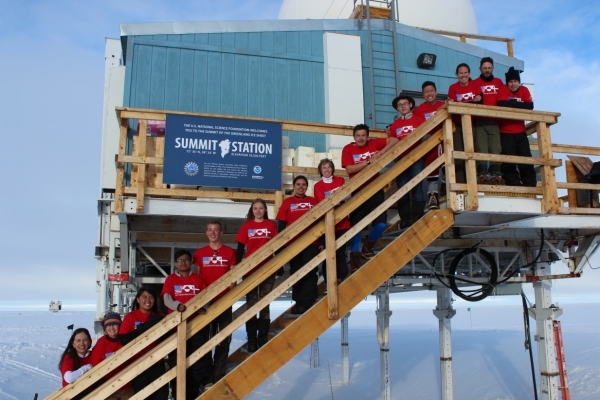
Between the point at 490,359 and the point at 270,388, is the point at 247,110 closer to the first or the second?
the point at 270,388

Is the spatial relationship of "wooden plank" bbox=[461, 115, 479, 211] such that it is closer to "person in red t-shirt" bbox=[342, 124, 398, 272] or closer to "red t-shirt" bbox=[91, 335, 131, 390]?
"person in red t-shirt" bbox=[342, 124, 398, 272]

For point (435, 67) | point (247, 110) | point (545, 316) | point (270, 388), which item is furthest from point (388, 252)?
point (270, 388)

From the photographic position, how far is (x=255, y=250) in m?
4.99

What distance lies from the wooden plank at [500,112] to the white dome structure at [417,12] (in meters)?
9.92

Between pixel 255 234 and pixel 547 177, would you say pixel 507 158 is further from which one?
pixel 255 234

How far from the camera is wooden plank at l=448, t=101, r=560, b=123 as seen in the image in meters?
5.48

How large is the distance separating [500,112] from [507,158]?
52 centimetres

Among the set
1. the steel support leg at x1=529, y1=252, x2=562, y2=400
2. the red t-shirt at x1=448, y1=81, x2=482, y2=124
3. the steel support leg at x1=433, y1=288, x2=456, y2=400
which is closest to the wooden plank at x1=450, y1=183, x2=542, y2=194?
the red t-shirt at x1=448, y1=81, x2=482, y2=124

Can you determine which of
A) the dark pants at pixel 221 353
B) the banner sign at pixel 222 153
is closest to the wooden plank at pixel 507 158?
the banner sign at pixel 222 153

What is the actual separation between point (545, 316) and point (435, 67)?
20.4 feet

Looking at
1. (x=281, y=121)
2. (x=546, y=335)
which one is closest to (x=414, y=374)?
(x=546, y=335)

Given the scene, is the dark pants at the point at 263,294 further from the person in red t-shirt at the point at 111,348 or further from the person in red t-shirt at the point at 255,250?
the person in red t-shirt at the point at 111,348

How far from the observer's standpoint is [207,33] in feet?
35.1

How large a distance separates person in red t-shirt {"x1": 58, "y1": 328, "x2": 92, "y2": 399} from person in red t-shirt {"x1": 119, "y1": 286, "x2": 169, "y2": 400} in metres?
0.32
